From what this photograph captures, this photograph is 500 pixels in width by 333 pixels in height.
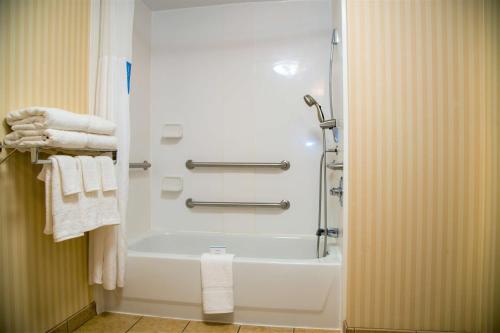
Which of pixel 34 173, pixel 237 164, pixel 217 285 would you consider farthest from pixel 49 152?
pixel 237 164

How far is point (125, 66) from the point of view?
5.03ft

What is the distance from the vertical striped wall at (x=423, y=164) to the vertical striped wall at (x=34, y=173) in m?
1.47

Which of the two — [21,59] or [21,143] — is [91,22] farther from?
[21,143]

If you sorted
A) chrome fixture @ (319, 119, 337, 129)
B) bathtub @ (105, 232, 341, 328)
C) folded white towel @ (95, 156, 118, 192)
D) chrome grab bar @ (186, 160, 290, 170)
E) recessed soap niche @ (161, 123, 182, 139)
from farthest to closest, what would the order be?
recessed soap niche @ (161, 123, 182, 139) → chrome grab bar @ (186, 160, 290, 170) → chrome fixture @ (319, 119, 337, 129) → bathtub @ (105, 232, 341, 328) → folded white towel @ (95, 156, 118, 192)

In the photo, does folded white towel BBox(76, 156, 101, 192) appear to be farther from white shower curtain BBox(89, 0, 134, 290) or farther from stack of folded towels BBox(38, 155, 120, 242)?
white shower curtain BBox(89, 0, 134, 290)

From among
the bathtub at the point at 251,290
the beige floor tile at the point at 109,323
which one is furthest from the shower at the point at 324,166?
the beige floor tile at the point at 109,323

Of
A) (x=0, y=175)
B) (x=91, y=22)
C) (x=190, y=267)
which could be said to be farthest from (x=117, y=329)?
(x=91, y=22)

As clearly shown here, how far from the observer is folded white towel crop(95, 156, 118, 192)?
134cm

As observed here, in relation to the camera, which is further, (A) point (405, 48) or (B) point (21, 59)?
(A) point (405, 48)

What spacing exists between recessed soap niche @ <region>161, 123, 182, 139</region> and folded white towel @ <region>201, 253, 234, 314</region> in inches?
42.6

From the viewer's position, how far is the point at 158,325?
150 centimetres

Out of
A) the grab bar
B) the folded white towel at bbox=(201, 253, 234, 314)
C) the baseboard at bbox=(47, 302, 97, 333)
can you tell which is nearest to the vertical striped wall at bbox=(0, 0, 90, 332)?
the baseboard at bbox=(47, 302, 97, 333)

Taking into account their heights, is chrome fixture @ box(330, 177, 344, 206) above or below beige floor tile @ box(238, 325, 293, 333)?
above

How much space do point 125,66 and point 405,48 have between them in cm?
151
